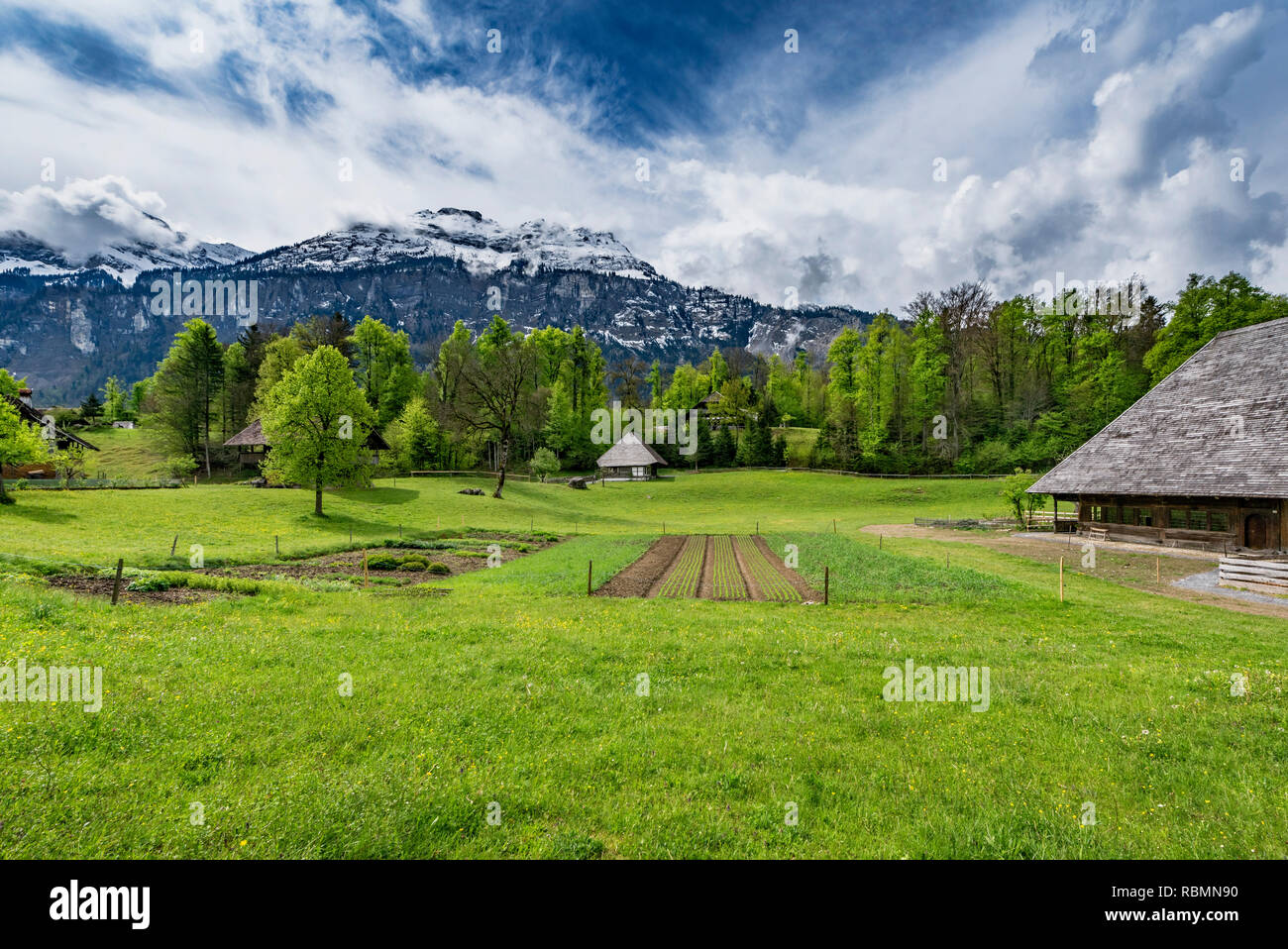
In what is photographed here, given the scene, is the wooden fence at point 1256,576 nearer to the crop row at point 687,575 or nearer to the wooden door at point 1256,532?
the wooden door at point 1256,532

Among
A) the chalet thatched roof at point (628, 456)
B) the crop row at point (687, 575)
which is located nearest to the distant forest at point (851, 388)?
the chalet thatched roof at point (628, 456)

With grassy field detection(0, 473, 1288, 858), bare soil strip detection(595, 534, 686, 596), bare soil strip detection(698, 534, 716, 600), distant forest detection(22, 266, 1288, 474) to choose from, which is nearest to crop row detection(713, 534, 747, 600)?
bare soil strip detection(698, 534, 716, 600)

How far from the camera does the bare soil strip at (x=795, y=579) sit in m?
18.4

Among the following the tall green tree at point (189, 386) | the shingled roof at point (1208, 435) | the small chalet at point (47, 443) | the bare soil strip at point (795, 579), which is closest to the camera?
the bare soil strip at point (795, 579)

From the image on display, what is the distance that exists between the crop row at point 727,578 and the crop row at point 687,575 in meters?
0.87

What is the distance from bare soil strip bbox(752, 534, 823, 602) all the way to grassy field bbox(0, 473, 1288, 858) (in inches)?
84.4

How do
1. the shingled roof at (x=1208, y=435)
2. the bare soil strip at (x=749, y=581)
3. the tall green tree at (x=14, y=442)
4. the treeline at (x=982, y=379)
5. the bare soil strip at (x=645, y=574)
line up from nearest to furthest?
the bare soil strip at (x=749, y=581) < the bare soil strip at (x=645, y=574) < the shingled roof at (x=1208, y=435) < the tall green tree at (x=14, y=442) < the treeline at (x=982, y=379)

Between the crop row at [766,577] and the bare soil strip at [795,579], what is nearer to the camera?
the bare soil strip at [795,579]

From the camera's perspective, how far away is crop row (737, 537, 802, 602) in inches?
736

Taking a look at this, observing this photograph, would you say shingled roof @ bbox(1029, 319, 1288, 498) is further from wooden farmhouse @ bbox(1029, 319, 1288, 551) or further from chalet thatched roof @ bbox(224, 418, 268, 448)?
chalet thatched roof @ bbox(224, 418, 268, 448)

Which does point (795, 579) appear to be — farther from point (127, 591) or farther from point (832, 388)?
point (832, 388)

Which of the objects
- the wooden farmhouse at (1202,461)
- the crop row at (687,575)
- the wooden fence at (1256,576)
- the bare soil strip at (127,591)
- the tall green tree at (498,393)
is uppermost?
the tall green tree at (498,393)
